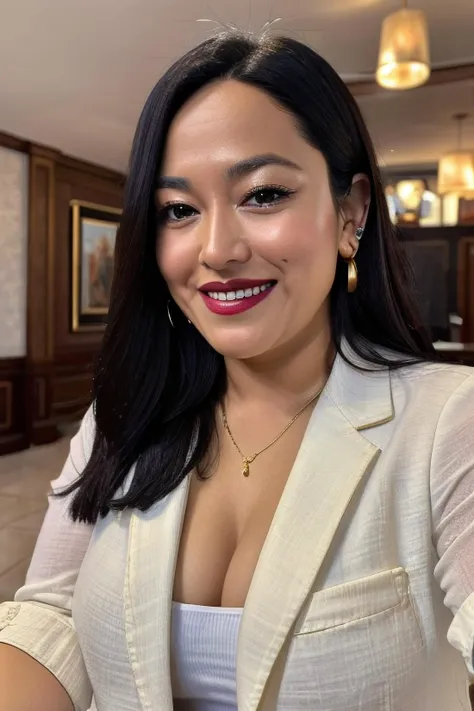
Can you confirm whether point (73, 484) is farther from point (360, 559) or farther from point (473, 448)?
point (473, 448)

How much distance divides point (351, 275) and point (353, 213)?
9 centimetres

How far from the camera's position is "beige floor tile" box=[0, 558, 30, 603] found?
2850 millimetres

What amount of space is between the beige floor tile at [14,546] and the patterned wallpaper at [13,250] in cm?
251

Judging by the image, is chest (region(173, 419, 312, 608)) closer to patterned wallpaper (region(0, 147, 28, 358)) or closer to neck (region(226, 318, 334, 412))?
neck (region(226, 318, 334, 412))

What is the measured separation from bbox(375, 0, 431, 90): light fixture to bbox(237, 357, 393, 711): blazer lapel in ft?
7.99

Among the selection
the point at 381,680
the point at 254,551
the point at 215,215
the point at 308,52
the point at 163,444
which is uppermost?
the point at 308,52

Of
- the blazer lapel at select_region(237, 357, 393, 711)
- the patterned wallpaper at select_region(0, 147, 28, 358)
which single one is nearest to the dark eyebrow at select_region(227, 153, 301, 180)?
the blazer lapel at select_region(237, 357, 393, 711)

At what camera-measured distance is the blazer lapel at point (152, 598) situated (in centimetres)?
85

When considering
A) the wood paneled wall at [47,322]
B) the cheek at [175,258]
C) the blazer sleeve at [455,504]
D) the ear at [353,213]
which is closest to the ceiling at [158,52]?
the wood paneled wall at [47,322]

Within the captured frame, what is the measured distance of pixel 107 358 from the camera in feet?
3.44

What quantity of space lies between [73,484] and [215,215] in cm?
49

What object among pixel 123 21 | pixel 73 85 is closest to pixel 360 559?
pixel 123 21

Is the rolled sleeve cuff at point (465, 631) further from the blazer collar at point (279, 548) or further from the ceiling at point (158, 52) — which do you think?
the ceiling at point (158, 52)

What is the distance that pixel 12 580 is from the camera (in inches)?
118
